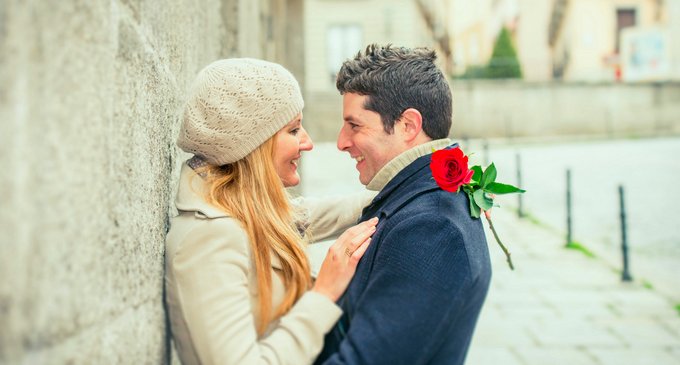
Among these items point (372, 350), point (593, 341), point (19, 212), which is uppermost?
point (19, 212)

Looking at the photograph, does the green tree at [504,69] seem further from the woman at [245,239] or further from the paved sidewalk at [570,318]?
the woman at [245,239]

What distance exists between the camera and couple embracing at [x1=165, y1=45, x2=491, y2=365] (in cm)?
172

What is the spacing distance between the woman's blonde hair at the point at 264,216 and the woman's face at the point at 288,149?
0.09 ft

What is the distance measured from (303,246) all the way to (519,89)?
24461mm

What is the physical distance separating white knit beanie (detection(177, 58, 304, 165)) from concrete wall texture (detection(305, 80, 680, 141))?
23486 mm

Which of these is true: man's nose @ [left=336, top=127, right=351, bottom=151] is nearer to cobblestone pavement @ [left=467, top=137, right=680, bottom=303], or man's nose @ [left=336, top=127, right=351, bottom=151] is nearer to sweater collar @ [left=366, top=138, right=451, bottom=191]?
sweater collar @ [left=366, top=138, right=451, bottom=191]

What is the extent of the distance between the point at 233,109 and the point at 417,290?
0.66m

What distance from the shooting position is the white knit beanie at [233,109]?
1.91m

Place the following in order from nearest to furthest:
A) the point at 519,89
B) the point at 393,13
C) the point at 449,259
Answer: the point at 449,259
the point at 519,89
the point at 393,13

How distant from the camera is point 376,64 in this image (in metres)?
2.11

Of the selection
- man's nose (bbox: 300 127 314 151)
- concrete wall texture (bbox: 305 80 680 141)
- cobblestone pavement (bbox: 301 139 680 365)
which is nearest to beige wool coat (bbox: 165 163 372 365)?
man's nose (bbox: 300 127 314 151)

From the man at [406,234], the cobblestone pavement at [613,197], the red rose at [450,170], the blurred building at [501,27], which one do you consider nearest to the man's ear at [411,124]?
the man at [406,234]

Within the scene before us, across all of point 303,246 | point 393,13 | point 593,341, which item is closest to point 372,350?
point 303,246

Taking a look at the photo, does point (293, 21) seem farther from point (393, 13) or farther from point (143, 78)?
point (393, 13)
